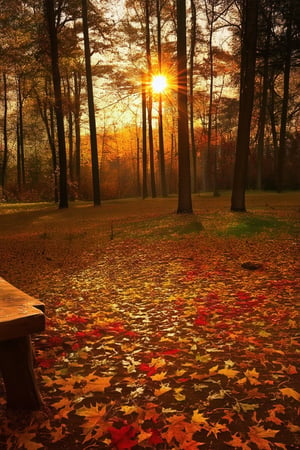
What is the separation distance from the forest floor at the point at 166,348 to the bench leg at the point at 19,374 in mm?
98

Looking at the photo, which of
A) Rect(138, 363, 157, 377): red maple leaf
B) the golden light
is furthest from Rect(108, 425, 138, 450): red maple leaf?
the golden light

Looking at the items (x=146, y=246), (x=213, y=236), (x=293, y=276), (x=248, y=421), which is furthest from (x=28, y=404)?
(x=213, y=236)

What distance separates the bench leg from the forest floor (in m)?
0.10

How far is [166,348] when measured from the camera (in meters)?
3.92

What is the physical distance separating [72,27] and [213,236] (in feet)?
56.1

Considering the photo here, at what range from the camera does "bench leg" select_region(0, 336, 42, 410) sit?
270cm

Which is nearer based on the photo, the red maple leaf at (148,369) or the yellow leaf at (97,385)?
the yellow leaf at (97,385)

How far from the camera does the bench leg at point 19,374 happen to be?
2.70 metres

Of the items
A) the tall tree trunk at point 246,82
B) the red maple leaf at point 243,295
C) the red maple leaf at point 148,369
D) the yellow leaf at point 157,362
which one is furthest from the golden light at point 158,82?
the red maple leaf at point 148,369

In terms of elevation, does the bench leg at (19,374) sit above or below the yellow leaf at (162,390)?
above

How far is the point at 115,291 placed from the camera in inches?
243

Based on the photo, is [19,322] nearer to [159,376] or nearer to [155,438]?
[155,438]

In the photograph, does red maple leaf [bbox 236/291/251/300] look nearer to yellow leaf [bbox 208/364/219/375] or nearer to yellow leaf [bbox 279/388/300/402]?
yellow leaf [bbox 208/364/219/375]

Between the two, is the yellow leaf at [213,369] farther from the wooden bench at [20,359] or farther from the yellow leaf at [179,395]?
the wooden bench at [20,359]
